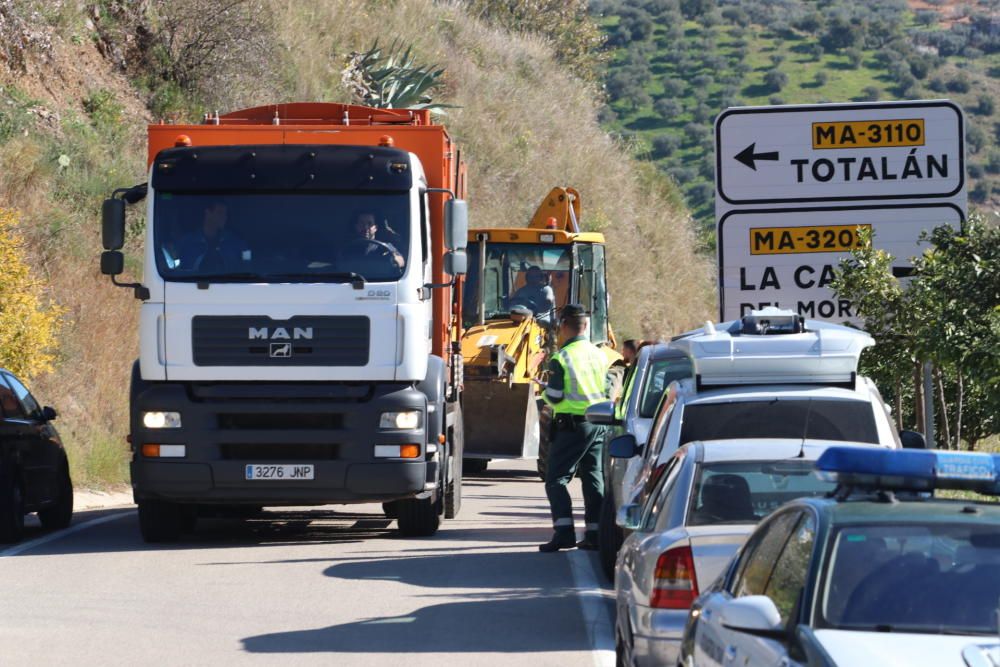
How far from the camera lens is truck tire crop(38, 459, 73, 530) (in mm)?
15656

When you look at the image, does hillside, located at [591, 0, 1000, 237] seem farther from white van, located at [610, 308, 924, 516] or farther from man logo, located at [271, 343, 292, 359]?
white van, located at [610, 308, 924, 516]

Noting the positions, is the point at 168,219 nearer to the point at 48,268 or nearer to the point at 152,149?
the point at 152,149

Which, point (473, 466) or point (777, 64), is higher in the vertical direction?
point (777, 64)

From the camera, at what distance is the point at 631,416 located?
517 inches

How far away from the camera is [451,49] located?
5200 centimetres

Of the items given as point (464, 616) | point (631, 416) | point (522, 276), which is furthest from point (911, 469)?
point (522, 276)

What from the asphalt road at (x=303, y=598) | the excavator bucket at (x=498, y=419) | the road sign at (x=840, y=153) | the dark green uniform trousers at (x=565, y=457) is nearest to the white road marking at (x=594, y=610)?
the asphalt road at (x=303, y=598)

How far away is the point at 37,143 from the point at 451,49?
25344mm

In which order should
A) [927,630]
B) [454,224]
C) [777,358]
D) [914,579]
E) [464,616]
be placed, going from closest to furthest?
[927,630] < [914,579] < [777,358] < [464,616] < [454,224]

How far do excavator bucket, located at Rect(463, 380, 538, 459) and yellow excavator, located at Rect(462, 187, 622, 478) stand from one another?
0.01m

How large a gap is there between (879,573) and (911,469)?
1.21ft

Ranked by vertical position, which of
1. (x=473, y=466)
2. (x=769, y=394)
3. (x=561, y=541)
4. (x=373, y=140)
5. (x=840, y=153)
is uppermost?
(x=373, y=140)

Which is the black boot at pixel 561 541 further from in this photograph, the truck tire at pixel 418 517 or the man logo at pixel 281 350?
the man logo at pixel 281 350

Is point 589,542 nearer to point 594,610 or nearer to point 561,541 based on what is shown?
point 561,541
